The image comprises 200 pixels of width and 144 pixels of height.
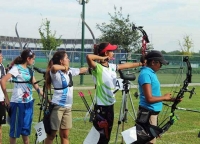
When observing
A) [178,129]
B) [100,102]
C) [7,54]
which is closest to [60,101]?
[100,102]

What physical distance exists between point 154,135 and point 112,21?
1301 inches

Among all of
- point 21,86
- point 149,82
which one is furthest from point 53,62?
point 149,82

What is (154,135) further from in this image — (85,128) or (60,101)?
(85,128)

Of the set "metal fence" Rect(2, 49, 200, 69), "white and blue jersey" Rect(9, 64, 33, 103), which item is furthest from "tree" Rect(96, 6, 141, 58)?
"white and blue jersey" Rect(9, 64, 33, 103)

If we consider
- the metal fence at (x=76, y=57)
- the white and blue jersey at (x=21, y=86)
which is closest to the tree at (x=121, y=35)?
the metal fence at (x=76, y=57)

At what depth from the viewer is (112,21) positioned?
125 feet

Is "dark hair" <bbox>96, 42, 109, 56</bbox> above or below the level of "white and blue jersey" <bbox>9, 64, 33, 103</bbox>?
above

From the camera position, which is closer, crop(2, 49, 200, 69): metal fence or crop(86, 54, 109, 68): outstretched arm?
crop(86, 54, 109, 68): outstretched arm

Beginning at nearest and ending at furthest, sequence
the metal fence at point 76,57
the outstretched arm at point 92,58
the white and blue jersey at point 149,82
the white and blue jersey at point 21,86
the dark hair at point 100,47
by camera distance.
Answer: the white and blue jersey at point 149,82 → the outstretched arm at point 92,58 → the dark hair at point 100,47 → the white and blue jersey at point 21,86 → the metal fence at point 76,57

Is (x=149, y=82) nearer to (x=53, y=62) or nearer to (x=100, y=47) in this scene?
(x=100, y=47)

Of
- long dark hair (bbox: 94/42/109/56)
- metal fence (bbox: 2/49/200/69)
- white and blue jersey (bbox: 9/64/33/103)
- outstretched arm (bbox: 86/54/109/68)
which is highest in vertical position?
long dark hair (bbox: 94/42/109/56)

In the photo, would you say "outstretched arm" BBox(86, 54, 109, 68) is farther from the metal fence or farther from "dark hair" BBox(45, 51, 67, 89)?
the metal fence

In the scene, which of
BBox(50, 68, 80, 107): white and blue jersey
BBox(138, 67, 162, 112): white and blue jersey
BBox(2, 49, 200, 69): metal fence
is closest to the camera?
BBox(138, 67, 162, 112): white and blue jersey

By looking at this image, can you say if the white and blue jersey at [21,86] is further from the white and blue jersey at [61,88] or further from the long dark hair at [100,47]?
the long dark hair at [100,47]
